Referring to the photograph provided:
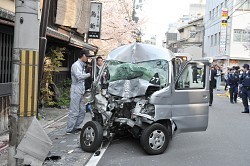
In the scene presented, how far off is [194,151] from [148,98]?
1489mm

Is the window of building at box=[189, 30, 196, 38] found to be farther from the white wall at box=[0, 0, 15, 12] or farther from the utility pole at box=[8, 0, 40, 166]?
the utility pole at box=[8, 0, 40, 166]

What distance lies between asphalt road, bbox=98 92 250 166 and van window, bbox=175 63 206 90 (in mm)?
1340

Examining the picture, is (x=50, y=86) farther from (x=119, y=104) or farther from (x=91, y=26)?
(x=119, y=104)

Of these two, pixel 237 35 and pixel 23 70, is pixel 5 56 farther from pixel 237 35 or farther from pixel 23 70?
pixel 237 35

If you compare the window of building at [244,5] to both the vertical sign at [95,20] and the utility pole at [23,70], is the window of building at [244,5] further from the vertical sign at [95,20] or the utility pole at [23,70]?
the utility pole at [23,70]

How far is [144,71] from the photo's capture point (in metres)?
6.86

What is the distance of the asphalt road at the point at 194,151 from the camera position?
586 centimetres

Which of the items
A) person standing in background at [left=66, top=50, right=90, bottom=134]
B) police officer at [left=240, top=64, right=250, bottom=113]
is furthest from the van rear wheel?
police officer at [left=240, top=64, right=250, bottom=113]

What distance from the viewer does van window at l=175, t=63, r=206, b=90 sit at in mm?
6918

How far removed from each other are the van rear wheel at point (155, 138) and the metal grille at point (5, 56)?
3813mm

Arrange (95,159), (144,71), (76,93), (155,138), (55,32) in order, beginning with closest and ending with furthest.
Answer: (95,159) → (155,138) → (144,71) → (76,93) → (55,32)

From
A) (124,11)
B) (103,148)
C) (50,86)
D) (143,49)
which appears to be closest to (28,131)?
(103,148)

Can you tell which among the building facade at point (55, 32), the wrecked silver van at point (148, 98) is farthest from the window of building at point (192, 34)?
the wrecked silver van at point (148, 98)

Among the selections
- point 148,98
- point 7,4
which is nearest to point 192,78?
point 148,98
